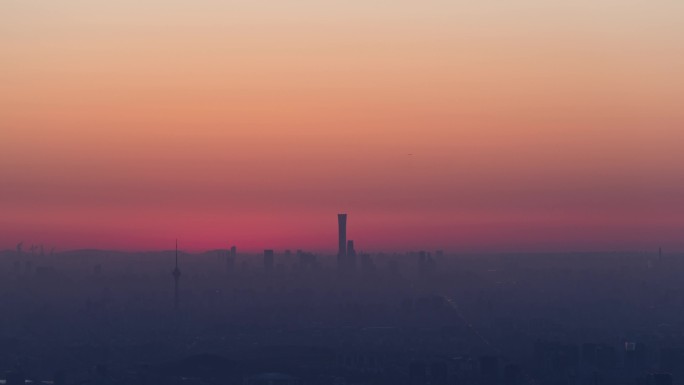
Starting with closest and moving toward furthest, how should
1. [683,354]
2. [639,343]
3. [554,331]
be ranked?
1. [683,354]
2. [639,343]
3. [554,331]

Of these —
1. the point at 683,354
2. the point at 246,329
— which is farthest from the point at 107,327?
the point at 683,354

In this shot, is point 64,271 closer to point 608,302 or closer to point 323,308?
point 323,308

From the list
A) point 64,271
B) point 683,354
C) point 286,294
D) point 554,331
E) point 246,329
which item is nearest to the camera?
point 683,354

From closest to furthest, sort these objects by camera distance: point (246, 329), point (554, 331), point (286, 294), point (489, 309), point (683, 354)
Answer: point (683, 354), point (554, 331), point (246, 329), point (489, 309), point (286, 294)

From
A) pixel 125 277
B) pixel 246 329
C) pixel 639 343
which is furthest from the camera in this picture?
pixel 125 277

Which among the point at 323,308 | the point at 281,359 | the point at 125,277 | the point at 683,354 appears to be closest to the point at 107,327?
the point at 323,308

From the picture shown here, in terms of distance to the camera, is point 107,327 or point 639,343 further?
point 107,327

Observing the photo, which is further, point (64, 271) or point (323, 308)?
point (64, 271)

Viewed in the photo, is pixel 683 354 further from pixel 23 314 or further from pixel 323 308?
pixel 23 314
